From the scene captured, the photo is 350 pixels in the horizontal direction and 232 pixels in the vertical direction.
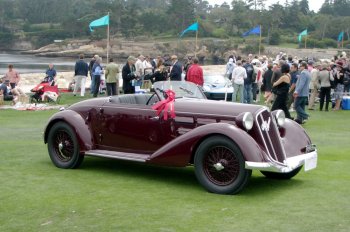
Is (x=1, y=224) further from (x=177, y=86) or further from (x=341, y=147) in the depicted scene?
(x=341, y=147)

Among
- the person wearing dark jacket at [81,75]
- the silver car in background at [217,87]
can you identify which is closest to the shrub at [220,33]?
the silver car in background at [217,87]

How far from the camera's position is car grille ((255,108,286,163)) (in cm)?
759

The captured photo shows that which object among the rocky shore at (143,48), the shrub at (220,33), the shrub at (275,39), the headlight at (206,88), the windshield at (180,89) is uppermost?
the shrub at (220,33)

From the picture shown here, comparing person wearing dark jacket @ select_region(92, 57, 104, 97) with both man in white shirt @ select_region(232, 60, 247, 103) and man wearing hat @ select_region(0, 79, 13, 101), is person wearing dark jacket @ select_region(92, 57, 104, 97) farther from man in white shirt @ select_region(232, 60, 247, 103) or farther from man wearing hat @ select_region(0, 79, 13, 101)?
man in white shirt @ select_region(232, 60, 247, 103)

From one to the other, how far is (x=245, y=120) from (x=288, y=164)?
87cm

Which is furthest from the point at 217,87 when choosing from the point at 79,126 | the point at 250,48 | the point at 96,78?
the point at 250,48

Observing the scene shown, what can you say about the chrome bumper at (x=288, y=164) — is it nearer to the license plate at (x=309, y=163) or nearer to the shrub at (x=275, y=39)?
the license plate at (x=309, y=163)

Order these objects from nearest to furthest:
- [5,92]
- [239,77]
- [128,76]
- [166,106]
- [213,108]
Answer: [213,108]
[166,106]
[128,76]
[239,77]
[5,92]

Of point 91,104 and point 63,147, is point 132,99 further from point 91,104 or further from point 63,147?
point 63,147

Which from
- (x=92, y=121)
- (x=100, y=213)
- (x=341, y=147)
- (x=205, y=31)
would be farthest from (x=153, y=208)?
(x=205, y=31)

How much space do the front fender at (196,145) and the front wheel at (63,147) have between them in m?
1.49

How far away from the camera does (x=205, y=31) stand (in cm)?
13862

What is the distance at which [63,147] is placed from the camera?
9.21 meters

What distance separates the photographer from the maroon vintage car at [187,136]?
24.2 ft
